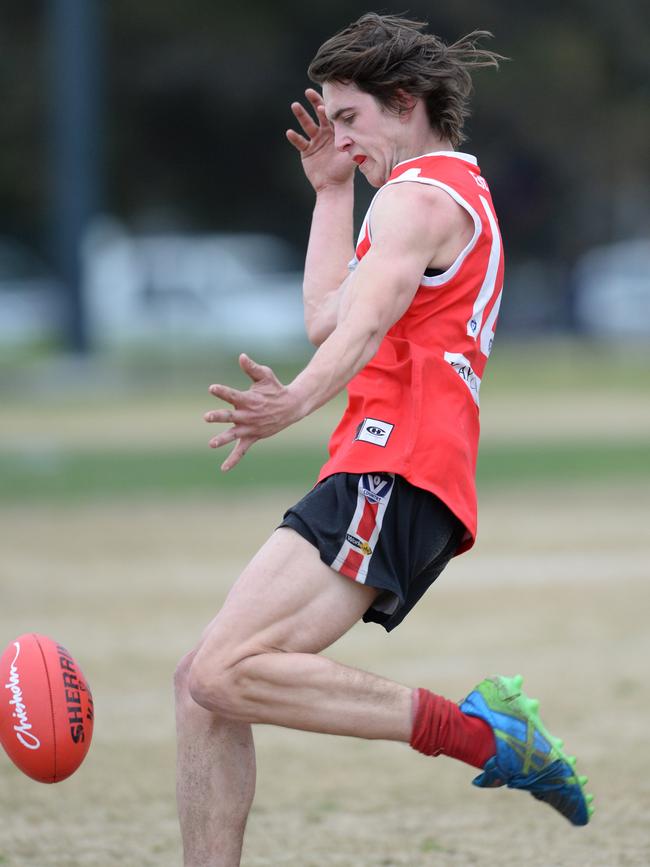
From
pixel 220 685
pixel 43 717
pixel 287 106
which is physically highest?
pixel 287 106

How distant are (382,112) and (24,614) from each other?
535 cm

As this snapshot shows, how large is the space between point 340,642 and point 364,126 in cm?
457

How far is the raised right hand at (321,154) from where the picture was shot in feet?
17.4

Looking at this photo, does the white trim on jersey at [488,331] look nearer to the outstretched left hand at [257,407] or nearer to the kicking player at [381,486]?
the kicking player at [381,486]

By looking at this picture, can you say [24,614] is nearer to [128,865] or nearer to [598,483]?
[128,865]

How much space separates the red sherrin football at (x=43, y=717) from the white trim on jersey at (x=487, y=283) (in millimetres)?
1656

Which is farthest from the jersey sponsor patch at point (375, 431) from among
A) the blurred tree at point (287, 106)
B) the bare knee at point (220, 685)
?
the blurred tree at point (287, 106)

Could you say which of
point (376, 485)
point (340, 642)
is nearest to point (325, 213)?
point (376, 485)

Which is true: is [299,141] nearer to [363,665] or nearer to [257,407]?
[257,407]

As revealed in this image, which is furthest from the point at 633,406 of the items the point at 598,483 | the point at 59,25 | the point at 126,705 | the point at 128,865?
the point at 128,865

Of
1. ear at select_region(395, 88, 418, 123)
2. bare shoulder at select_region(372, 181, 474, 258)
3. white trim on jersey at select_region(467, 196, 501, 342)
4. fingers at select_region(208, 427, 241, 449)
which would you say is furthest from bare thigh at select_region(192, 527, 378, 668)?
ear at select_region(395, 88, 418, 123)

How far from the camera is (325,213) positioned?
17.4 ft

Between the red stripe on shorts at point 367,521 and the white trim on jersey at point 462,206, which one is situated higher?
the white trim on jersey at point 462,206

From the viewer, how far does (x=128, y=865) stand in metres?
5.13
